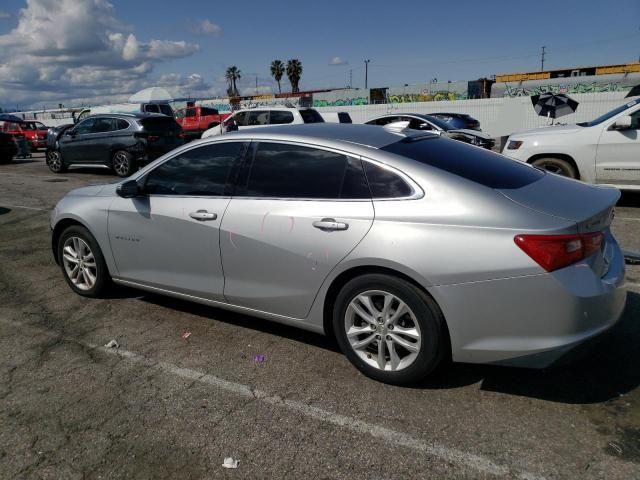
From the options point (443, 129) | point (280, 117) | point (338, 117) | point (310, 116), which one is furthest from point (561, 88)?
point (280, 117)

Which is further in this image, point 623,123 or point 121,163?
point 121,163

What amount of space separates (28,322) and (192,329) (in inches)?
58.7

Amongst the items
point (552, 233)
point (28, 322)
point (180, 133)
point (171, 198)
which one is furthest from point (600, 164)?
point (180, 133)

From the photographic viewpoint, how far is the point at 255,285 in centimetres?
363

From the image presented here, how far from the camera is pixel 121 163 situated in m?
13.5

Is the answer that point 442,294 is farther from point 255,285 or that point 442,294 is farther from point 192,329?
point 192,329

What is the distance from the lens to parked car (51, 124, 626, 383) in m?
2.72

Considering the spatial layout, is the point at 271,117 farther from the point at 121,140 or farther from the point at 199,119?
the point at 199,119

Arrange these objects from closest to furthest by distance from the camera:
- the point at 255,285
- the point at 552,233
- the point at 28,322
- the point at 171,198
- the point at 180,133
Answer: the point at 552,233 → the point at 255,285 → the point at 171,198 → the point at 28,322 → the point at 180,133

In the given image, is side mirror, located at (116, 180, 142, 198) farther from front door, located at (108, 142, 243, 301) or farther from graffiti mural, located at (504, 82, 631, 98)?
graffiti mural, located at (504, 82, 631, 98)

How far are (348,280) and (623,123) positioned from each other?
659 cm

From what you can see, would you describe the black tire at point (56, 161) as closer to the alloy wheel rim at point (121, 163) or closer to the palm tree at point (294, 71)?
the alloy wheel rim at point (121, 163)

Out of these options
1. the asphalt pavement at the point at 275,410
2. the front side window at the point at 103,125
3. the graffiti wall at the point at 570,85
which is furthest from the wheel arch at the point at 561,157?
the graffiti wall at the point at 570,85

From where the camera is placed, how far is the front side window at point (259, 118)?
15.6 metres
